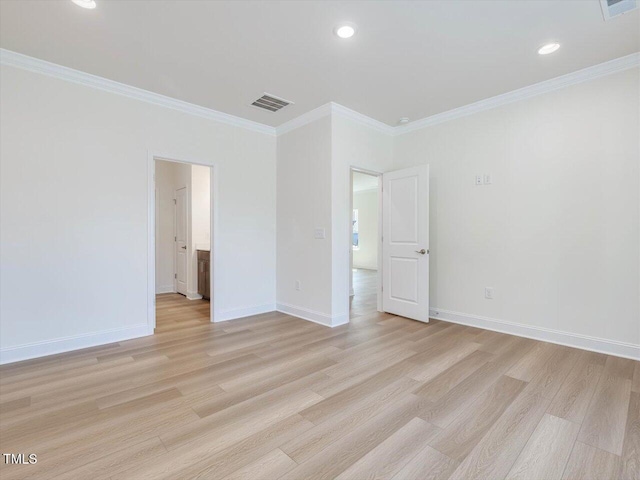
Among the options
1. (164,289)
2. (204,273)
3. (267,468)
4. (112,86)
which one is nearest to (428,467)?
(267,468)

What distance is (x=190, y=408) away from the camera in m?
2.04

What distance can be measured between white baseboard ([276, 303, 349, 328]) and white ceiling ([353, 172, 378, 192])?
514cm

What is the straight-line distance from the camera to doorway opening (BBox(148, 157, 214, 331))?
477 cm

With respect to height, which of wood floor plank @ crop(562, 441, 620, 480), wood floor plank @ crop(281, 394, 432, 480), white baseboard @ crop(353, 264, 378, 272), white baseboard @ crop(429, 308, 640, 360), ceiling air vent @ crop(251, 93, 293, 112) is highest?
ceiling air vent @ crop(251, 93, 293, 112)

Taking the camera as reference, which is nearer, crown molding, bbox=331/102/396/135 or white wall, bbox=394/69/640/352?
white wall, bbox=394/69/640/352

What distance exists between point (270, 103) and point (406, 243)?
2.51 meters

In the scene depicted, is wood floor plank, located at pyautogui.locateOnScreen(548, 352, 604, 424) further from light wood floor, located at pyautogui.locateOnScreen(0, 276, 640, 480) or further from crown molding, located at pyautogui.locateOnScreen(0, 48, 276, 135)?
crown molding, located at pyautogui.locateOnScreen(0, 48, 276, 135)

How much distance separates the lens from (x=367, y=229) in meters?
11.3

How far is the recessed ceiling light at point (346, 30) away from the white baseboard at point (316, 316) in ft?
9.64

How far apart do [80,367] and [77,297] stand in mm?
750

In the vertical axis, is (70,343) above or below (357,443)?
above

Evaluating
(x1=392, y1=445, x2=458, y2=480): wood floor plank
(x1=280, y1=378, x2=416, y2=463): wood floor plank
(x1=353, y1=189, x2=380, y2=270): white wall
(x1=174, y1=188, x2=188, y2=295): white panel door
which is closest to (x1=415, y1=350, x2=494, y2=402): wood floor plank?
(x1=280, y1=378, x2=416, y2=463): wood floor plank

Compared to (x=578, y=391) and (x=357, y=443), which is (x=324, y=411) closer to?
(x=357, y=443)

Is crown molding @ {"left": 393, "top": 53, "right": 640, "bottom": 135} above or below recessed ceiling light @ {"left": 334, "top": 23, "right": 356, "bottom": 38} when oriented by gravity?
below
